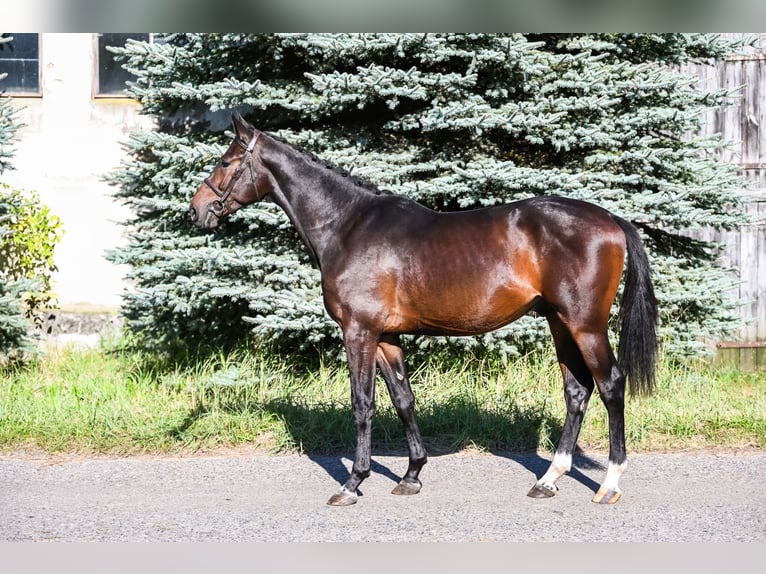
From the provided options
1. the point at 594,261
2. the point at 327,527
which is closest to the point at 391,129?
the point at 594,261

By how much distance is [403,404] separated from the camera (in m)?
5.75

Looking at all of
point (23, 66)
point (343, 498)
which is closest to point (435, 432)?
point (343, 498)

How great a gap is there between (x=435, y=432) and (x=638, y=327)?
78.2 inches

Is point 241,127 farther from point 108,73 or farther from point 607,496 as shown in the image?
point 108,73

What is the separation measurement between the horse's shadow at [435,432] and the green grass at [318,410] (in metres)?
0.01

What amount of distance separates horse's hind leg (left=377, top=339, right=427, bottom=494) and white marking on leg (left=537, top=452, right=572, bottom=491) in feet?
2.55

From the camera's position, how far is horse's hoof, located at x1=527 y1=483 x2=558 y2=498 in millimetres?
5430

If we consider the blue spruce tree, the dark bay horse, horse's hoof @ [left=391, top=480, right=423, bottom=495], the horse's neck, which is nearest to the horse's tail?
Result: the dark bay horse

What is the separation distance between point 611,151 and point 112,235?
18.3 ft

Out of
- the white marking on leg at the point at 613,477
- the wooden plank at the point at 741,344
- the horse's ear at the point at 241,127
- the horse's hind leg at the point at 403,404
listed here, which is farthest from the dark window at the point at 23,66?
the wooden plank at the point at 741,344

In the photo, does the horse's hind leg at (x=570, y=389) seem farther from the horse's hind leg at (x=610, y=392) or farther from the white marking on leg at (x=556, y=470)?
the horse's hind leg at (x=610, y=392)

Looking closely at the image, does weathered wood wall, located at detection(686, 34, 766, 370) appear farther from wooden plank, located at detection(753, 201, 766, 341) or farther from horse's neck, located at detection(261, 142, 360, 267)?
horse's neck, located at detection(261, 142, 360, 267)

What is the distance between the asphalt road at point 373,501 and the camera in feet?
15.3

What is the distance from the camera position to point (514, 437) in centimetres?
670
